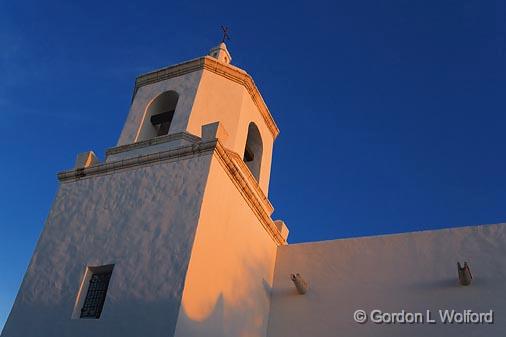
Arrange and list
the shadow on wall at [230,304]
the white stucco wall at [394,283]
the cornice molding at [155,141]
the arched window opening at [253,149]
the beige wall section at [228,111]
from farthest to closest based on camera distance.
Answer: the arched window opening at [253,149]
the beige wall section at [228,111]
the cornice molding at [155,141]
the white stucco wall at [394,283]
the shadow on wall at [230,304]

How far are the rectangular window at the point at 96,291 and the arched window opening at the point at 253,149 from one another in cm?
393

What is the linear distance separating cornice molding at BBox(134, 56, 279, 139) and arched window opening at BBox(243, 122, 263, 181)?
454 mm

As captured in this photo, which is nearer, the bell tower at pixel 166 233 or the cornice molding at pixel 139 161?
the bell tower at pixel 166 233

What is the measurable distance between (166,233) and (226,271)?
3.98 feet

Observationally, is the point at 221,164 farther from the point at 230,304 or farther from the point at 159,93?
the point at 159,93

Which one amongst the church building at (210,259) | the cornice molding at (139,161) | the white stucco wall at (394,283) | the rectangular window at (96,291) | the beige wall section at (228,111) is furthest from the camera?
the beige wall section at (228,111)

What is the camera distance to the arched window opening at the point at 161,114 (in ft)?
35.1

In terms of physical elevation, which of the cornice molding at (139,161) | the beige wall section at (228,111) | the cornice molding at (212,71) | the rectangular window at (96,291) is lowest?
the rectangular window at (96,291)

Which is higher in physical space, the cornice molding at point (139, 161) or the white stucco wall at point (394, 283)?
the cornice molding at point (139, 161)

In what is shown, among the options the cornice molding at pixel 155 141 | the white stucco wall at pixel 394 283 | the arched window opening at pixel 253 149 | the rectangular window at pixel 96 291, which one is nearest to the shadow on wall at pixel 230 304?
the white stucco wall at pixel 394 283


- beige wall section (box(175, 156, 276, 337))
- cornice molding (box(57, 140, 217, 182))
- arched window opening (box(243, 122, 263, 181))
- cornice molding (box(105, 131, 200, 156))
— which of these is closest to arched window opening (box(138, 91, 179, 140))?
cornice molding (box(105, 131, 200, 156))

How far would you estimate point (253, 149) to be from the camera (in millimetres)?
11227

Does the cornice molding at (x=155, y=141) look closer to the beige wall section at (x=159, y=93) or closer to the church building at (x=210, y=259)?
the church building at (x=210, y=259)

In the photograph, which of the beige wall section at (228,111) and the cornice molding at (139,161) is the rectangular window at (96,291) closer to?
the cornice molding at (139,161)
